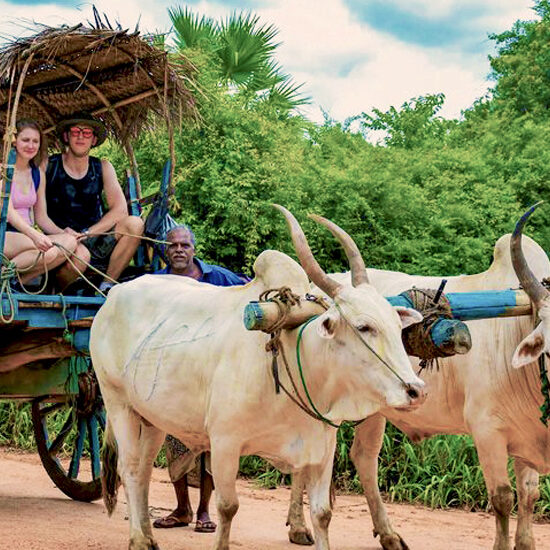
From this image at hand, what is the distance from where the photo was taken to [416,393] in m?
4.03

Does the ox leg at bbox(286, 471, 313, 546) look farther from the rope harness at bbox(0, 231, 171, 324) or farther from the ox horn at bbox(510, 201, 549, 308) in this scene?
the ox horn at bbox(510, 201, 549, 308)

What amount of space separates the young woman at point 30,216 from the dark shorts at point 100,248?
0.78 feet

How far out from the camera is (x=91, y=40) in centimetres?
651

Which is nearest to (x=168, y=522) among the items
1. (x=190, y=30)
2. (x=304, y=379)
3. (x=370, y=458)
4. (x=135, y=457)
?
(x=135, y=457)

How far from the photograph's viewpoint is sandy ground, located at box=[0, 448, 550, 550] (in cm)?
598

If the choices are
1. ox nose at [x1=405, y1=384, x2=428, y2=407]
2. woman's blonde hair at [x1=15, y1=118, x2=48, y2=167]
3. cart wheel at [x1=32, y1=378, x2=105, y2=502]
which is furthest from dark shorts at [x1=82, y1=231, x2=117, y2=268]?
ox nose at [x1=405, y1=384, x2=428, y2=407]

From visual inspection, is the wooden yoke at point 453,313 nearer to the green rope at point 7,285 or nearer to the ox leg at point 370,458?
the ox leg at point 370,458

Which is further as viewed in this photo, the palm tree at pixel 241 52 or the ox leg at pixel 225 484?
the palm tree at pixel 241 52

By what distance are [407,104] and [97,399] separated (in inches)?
346

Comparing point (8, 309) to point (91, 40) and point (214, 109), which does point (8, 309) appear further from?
point (214, 109)

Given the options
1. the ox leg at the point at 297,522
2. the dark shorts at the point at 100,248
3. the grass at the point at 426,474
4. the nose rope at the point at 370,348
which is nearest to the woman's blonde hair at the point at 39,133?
the dark shorts at the point at 100,248

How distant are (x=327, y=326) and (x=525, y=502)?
197 centimetres

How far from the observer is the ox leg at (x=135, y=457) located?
17.8ft

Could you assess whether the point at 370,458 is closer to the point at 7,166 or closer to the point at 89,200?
the point at 89,200
